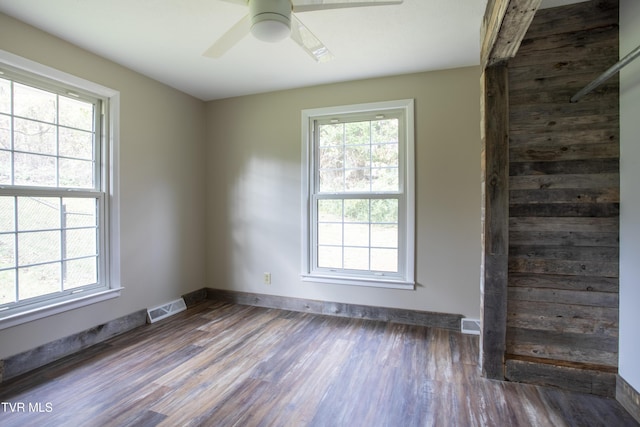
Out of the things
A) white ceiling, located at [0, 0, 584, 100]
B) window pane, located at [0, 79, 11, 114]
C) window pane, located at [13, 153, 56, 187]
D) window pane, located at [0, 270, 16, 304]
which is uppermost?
white ceiling, located at [0, 0, 584, 100]

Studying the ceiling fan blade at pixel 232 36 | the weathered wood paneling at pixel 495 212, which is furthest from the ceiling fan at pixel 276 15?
the weathered wood paneling at pixel 495 212

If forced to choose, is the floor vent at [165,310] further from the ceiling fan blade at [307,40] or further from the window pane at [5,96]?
the ceiling fan blade at [307,40]

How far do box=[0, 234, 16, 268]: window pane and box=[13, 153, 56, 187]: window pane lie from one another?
15.9 inches


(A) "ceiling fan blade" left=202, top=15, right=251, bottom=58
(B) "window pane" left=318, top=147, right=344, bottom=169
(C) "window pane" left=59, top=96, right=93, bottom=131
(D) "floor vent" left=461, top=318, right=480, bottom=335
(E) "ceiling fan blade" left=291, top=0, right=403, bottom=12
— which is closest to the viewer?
(E) "ceiling fan blade" left=291, top=0, right=403, bottom=12


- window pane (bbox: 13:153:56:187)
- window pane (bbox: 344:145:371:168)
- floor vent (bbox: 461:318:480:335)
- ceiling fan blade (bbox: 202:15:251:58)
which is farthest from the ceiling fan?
floor vent (bbox: 461:318:480:335)

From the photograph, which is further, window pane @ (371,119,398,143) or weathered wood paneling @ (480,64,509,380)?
window pane @ (371,119,398,143)

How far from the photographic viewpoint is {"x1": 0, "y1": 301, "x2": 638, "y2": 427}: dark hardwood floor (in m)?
1.74

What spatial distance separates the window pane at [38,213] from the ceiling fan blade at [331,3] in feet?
7.86

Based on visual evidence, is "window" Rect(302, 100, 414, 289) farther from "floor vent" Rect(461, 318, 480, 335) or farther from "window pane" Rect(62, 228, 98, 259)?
"window pane" Rect(62, 228, 98, 259)

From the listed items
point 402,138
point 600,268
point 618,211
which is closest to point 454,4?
point 402,138

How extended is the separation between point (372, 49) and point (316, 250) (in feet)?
6.82

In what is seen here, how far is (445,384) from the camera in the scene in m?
2.07

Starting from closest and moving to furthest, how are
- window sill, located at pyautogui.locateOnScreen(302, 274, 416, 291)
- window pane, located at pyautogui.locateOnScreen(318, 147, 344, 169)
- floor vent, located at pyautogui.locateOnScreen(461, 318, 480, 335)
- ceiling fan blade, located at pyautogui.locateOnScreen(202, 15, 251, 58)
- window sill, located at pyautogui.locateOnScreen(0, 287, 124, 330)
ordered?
ceiling fan blade, located at pyautogui.locateOnScreen(202, 15, 251, 58)
window sill, located at pyautogui.locateOnScreen(0, 287, 124, 330)
floor vent, located at pyautogui.locateOnScreen(461, 318, 480, 335)
window sill, located at pyautogui.locateOnScreen(302, 274, 416, 291)
window pane, located at pyautogui.locateOnScreen(318, 147, 344, 169)

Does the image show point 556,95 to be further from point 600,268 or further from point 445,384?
point 445,384
